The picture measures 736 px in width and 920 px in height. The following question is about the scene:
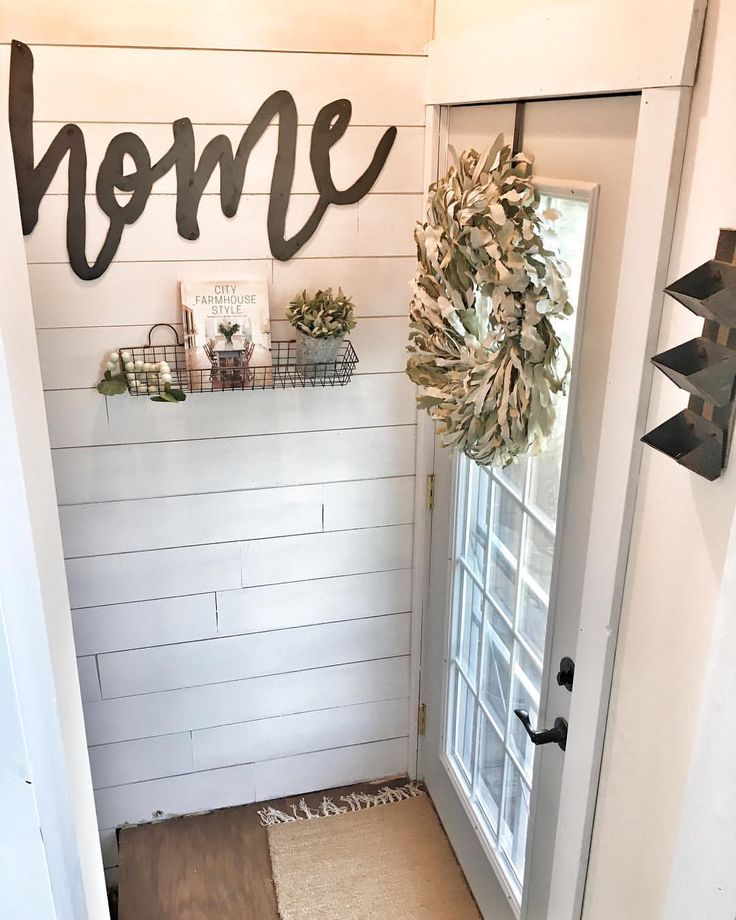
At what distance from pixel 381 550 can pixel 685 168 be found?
1442 mm

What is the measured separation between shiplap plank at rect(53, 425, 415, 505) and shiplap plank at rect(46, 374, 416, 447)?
2 cm

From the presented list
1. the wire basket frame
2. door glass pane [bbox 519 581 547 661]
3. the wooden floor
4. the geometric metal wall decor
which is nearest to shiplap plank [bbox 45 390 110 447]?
the wire basket frame

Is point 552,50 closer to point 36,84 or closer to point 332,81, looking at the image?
point 332,81

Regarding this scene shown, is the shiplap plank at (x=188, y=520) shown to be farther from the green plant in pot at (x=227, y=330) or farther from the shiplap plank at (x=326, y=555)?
the green plant in pot at (x=227, y=330)

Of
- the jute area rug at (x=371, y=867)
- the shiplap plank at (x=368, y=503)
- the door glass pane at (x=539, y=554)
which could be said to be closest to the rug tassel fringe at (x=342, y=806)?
the jute area rug at (x=371, y=867)

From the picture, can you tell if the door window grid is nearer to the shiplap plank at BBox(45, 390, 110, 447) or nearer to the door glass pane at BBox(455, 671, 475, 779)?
the door glass pane at BBox(455, 671, 475, 779)

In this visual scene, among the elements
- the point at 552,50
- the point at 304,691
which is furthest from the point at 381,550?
the point at 552,50

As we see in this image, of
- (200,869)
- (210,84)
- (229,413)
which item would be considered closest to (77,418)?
(229,413)

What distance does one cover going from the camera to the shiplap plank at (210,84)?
68.9 inches

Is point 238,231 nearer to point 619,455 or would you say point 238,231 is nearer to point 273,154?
point 273,154

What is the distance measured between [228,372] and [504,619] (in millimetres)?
866

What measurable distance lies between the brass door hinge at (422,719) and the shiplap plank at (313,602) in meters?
0.33

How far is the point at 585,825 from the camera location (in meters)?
1.45

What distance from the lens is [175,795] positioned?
2.39 metres
